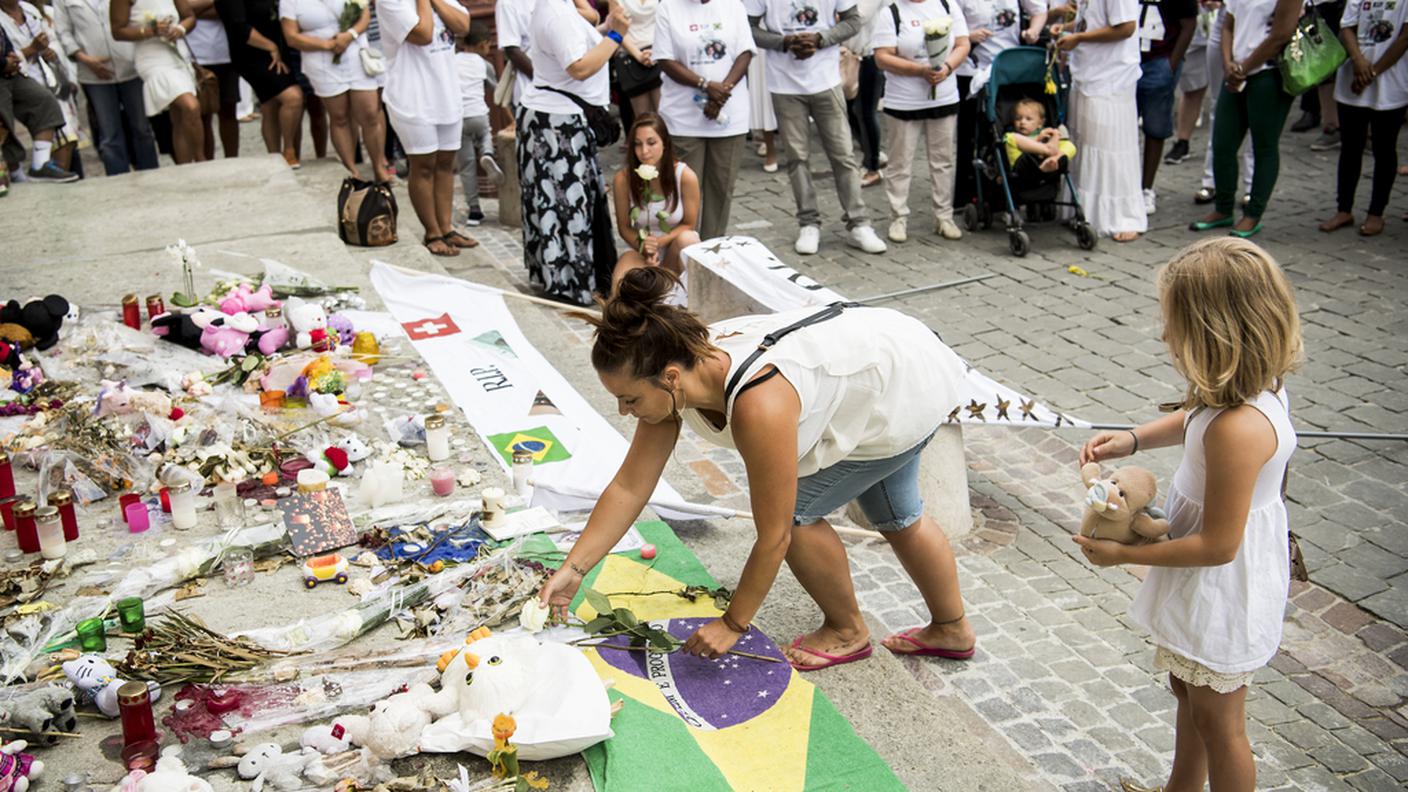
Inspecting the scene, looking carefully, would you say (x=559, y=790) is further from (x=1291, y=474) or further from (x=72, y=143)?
(x=72, y=143)

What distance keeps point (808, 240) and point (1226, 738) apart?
5.80 meters

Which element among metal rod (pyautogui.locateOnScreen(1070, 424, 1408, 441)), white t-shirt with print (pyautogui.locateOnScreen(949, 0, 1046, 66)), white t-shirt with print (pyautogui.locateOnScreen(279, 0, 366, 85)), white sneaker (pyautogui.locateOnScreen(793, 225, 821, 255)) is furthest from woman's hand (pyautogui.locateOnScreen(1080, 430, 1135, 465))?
white t-shirt with print (pyautogui.locateOnScreen(279, 0, 366, 85))

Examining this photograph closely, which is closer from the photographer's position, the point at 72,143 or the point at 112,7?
the point at 112,7

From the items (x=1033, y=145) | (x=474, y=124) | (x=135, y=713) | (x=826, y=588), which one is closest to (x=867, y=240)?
(x=1033, y=145)

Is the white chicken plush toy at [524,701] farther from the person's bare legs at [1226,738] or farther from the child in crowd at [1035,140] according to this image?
the child in crowd at [1035,140]

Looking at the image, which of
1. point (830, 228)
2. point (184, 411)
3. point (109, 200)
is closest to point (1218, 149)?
point (830, 228)

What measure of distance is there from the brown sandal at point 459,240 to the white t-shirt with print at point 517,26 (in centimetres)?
122

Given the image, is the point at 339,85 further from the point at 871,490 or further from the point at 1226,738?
the point at 1226,738

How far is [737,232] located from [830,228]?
0.70 meters

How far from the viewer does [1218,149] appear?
819 centimetres

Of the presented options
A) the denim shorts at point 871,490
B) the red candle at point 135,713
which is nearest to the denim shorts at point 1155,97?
the denim shorts at point 871,490

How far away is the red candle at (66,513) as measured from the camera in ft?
13.1

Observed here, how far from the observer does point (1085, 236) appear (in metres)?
8.30

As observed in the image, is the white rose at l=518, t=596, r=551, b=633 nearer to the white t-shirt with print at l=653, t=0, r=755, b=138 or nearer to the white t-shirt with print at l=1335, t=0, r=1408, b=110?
the white t-shirt with print at l=653, t=0, r=755, b=138
